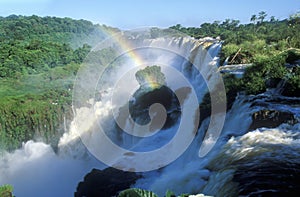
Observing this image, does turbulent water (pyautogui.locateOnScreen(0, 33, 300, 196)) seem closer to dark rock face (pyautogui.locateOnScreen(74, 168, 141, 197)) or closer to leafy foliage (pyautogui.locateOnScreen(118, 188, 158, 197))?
dark rock face (pyautogui.locateOnScreen(74, 168, 141, 197))

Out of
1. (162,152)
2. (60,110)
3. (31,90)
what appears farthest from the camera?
(31,90)

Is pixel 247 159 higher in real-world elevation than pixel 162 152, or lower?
lower

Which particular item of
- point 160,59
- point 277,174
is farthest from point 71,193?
point 160,59

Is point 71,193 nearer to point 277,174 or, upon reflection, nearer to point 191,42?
point 277,174

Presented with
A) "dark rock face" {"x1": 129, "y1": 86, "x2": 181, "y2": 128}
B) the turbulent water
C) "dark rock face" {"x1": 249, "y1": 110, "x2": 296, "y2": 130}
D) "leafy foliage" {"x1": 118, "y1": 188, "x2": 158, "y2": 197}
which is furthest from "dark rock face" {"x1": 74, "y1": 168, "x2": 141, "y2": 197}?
"leafy foliage" {"x1": 118, "y1": 188, "x2": 158, "y2": 197}

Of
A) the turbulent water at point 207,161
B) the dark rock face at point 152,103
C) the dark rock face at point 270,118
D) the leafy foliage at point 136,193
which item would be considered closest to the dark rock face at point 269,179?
the turbulent water at point 207,161

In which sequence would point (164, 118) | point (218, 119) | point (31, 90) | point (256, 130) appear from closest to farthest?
point (256, 130)
point (218, 119)
point (164, 118)
point (31, 90)

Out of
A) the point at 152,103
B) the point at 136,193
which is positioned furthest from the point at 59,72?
the point at 136,193
